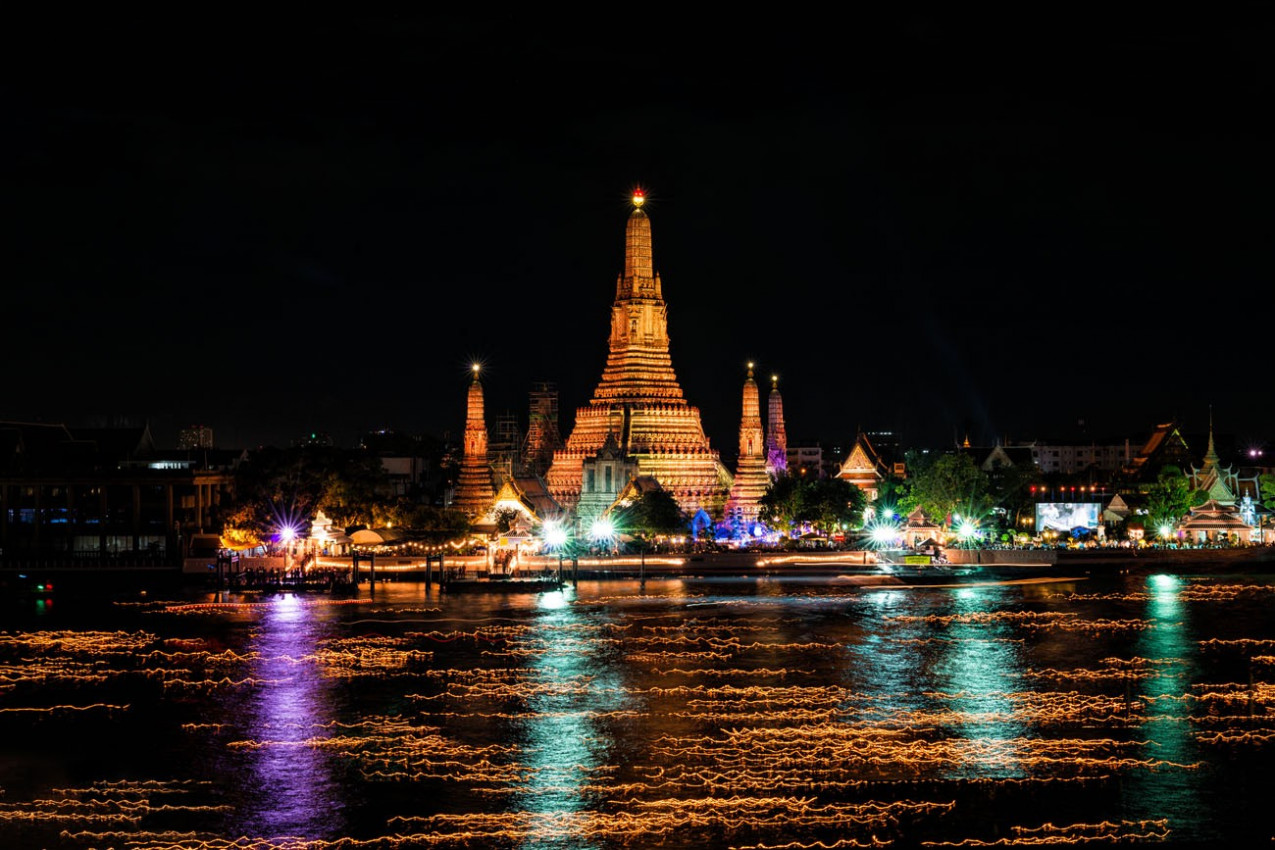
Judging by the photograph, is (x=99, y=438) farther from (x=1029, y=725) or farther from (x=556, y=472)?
(x=1029, y=725)

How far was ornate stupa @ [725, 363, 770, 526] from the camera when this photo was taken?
86.1m

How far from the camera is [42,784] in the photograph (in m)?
29.2

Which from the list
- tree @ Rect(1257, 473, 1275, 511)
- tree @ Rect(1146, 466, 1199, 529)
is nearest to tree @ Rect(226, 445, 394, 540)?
tree @ Rect(1146, 466, 1199, 529)

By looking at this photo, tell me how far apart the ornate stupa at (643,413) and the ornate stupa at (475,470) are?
5551 mm

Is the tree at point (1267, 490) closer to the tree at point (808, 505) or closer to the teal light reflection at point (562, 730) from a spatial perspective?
the tree at point (808, 505)

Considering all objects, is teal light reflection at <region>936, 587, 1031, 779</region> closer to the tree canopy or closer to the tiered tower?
the tree canopy

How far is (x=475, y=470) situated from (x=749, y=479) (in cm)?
1551

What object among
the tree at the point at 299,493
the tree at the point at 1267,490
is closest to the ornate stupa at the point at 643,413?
the tree at the point at 299,493

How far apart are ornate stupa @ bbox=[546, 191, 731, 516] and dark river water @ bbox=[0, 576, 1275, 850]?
107 ft

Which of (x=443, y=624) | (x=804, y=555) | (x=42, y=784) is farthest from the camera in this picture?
(x=804, y=555)

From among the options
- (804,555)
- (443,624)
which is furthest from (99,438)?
(443,624)

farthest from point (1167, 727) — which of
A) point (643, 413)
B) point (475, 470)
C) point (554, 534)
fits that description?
point (643, 413)

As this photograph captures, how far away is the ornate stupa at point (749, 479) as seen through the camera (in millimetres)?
86125

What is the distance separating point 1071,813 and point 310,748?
15266 mm
